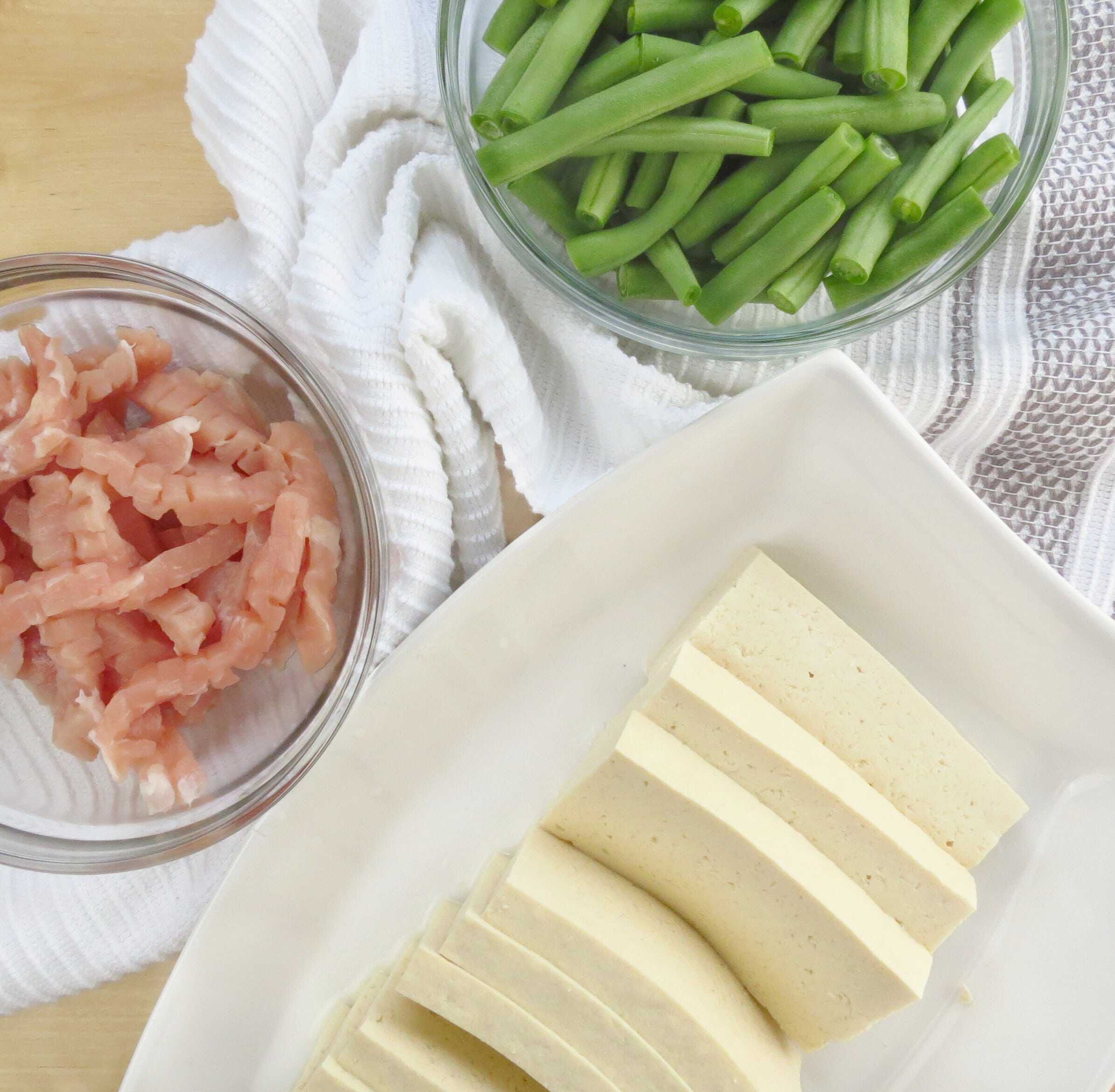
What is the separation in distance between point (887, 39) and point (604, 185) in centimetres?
31

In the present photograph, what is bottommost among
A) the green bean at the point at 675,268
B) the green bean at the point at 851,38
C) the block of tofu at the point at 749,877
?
the block of tofu at the point at 749,877

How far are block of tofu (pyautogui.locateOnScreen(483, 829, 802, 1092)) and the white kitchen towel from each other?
1.17 ft

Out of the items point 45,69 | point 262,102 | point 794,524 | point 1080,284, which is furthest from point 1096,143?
point 45,69

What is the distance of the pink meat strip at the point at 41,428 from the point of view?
1.06m

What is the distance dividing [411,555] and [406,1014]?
0.53 m

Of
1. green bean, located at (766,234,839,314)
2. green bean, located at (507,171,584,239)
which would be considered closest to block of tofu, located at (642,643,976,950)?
green bean, located at (766,234,839,314)

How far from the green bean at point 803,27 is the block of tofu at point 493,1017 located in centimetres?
103

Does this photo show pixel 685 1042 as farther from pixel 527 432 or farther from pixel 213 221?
pixel 213 221

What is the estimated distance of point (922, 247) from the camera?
1143 millimetres

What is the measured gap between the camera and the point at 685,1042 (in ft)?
3.83

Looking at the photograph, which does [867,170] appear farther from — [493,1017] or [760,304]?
[493,1017]

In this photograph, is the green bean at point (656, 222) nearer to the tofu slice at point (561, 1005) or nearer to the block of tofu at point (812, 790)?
the block of tofu at point (812, 790)

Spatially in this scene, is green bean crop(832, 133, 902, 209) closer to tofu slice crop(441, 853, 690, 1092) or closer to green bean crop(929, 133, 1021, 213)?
green bean crop(929, 133, 1021, 213)

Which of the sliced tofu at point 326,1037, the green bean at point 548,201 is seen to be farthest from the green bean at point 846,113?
the sliced tofu at point 326,1037
